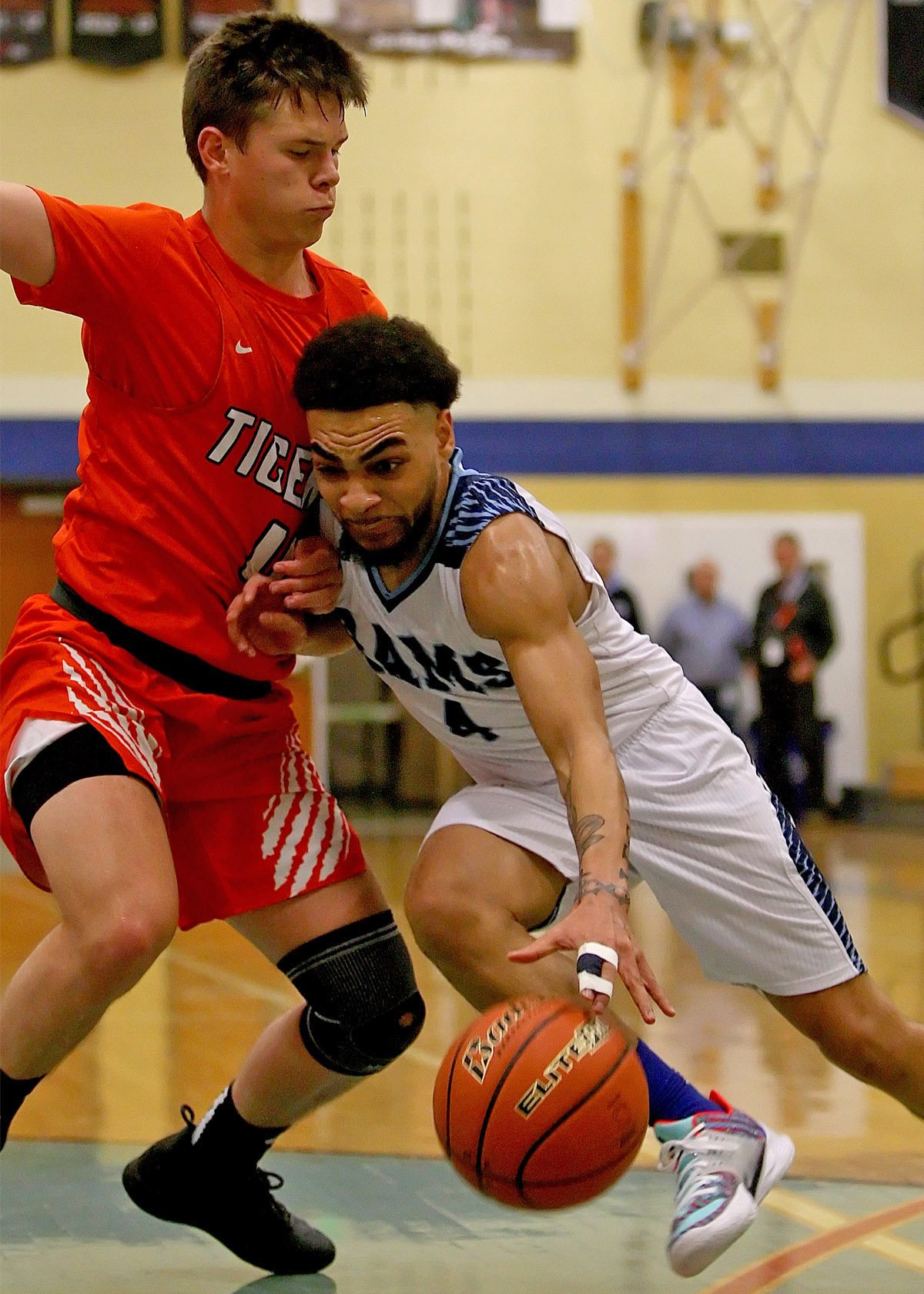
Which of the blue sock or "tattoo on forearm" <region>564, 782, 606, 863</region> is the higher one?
"tattoo on forearm" <region>564, 782, 606, 863</region>

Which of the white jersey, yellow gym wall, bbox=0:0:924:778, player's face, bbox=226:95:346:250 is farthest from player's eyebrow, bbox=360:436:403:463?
yellow gym wall, bbox=0:0:924:778

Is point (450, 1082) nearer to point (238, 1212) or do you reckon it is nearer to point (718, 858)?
point (718, 858)

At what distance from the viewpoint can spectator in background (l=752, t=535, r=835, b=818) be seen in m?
11.8

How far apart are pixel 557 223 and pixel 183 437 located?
35.7 feet

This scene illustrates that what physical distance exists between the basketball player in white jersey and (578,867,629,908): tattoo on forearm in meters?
0.20

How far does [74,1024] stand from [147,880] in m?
0.29

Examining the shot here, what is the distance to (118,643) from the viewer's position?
309 cm

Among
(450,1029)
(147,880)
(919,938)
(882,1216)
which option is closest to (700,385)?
(919,938)

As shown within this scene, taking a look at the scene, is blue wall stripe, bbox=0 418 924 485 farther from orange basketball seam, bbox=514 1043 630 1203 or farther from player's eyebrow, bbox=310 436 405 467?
orange basketball seam, bbox=514 1043 630 1203

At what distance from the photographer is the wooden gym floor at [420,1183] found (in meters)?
3.34

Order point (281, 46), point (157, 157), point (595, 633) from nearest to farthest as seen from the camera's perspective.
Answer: point (281, 46)
point (595, 633)
point (157, 157)

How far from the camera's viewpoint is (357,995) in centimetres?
322

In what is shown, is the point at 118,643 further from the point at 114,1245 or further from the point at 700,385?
the point at 700,385

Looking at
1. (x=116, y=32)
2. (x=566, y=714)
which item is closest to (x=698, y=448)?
(x=116, y=32)
